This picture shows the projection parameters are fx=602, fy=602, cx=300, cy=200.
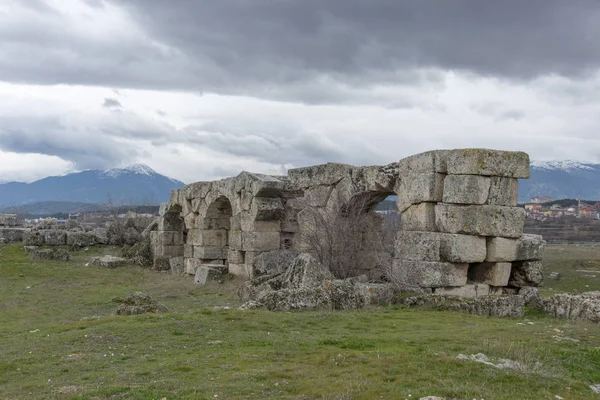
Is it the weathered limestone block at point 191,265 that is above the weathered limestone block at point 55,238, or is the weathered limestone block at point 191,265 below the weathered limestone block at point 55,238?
below

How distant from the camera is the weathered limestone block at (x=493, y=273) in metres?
13.1

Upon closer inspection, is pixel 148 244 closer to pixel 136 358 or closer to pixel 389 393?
pixel 136 358

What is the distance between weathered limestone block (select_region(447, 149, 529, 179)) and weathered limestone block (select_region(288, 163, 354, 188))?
3475 mm

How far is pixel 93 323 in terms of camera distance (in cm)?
1045

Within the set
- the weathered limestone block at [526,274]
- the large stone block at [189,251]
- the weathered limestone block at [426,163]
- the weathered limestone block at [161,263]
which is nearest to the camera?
the weathered limestone block at [426,163]

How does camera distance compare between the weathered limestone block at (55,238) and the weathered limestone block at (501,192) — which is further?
the weathered limestone block at (55,238)

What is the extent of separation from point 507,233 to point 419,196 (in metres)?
2.00

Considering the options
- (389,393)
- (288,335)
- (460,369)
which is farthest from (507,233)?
(389,393)

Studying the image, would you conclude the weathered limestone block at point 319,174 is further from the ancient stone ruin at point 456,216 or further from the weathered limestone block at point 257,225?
the weathered limestone block at point 257,225

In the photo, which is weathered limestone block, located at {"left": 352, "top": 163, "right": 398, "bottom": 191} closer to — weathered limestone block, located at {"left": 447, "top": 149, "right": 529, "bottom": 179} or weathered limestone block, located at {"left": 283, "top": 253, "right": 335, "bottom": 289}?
weathered limestone block, located at {"left": 447, "top": 149, "right": 529, "bottom": 179}

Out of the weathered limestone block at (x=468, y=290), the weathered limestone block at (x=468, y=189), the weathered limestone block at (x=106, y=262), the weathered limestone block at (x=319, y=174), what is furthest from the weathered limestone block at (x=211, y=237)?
the weathered limestone block at (x=468, y=189)

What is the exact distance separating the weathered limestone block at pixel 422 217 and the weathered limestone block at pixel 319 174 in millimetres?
2561

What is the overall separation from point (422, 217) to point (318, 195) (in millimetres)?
4052

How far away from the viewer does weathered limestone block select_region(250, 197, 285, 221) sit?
63.4 ft
